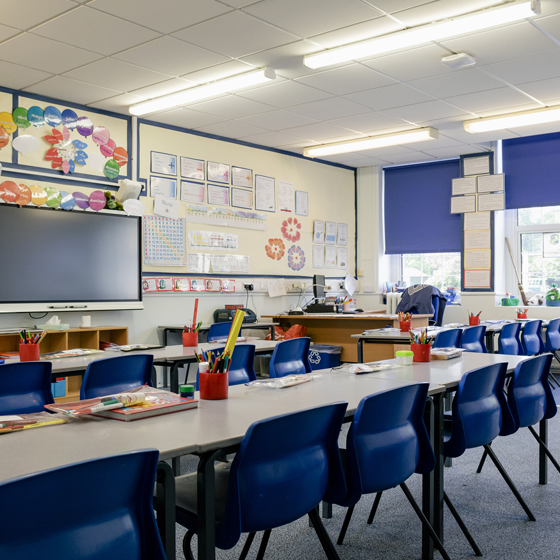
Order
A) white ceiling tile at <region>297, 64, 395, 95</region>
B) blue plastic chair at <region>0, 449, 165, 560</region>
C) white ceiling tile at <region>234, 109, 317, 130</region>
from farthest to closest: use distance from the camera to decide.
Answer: white ceiling tile at <region>234, 109, 317, 130</region> < white ceiling tile at <region>297, 64, 395, 95</region> < blue plastic chair at <region>0, 449, 165, 560</region>

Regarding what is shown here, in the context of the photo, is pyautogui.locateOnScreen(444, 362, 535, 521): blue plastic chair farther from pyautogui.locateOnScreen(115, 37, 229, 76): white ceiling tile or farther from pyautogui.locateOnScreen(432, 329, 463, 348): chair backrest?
pyautogui.locateOnScreen(115, 37, 229, 76): white ceiling tile

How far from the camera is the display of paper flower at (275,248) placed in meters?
7.57

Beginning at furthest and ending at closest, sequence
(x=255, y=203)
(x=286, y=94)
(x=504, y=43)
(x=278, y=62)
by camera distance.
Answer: (x=255, y=203), (x=286, y=94), (x=278, y=62), (x=504, y=43)

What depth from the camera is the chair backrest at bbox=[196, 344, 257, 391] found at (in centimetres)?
335

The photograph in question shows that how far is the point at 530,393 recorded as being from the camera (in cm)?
286

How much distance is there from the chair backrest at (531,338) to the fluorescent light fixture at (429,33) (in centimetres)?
315

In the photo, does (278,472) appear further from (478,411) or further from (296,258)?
(296,258)

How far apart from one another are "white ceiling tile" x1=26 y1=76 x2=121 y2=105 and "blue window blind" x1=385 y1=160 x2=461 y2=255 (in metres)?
4.74

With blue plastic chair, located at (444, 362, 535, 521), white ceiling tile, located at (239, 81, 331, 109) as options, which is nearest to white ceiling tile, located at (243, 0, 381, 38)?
white ceiling tile, located at (239, 81, 331, 109)

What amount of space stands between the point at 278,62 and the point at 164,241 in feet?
7.97

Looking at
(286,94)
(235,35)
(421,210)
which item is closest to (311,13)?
(235,35)

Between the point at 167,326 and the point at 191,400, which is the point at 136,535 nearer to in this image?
the point at 191,400

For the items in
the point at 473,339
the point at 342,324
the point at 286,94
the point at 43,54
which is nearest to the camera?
the point at 43,54

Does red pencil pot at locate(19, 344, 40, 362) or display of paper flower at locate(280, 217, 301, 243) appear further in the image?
display of paper flower at locate(280, 217, 301, 243)
